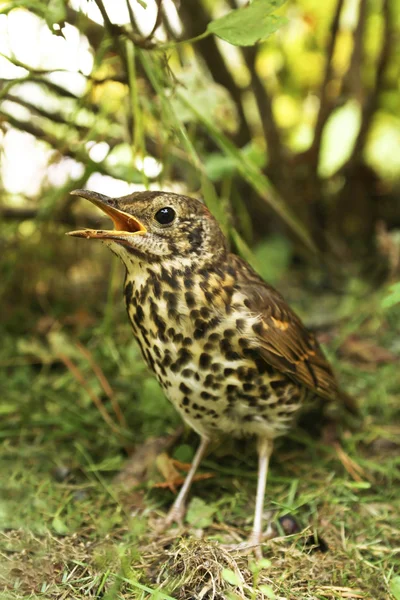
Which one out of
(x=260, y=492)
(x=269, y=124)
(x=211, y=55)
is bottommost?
(x=260, y=492)

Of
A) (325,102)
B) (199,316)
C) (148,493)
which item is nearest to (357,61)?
(325,102)

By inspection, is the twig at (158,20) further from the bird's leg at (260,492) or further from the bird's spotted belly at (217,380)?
the bird's leg at (260,492)

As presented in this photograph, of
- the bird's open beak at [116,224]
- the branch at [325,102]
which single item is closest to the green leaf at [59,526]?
the bird's open beak at [116,224]

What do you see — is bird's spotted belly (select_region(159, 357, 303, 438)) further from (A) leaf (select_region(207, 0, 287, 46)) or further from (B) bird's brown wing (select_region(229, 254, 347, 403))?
(A) leaf (select_region(207, 0, 287, 46))

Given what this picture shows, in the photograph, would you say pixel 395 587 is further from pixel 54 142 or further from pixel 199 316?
pixel 54 142

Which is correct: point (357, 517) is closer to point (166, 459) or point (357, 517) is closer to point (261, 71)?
point (166, 459)

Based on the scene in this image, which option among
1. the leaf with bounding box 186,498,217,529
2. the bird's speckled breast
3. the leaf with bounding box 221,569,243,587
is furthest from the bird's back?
the leaf with bounding box 221,569,243,587
